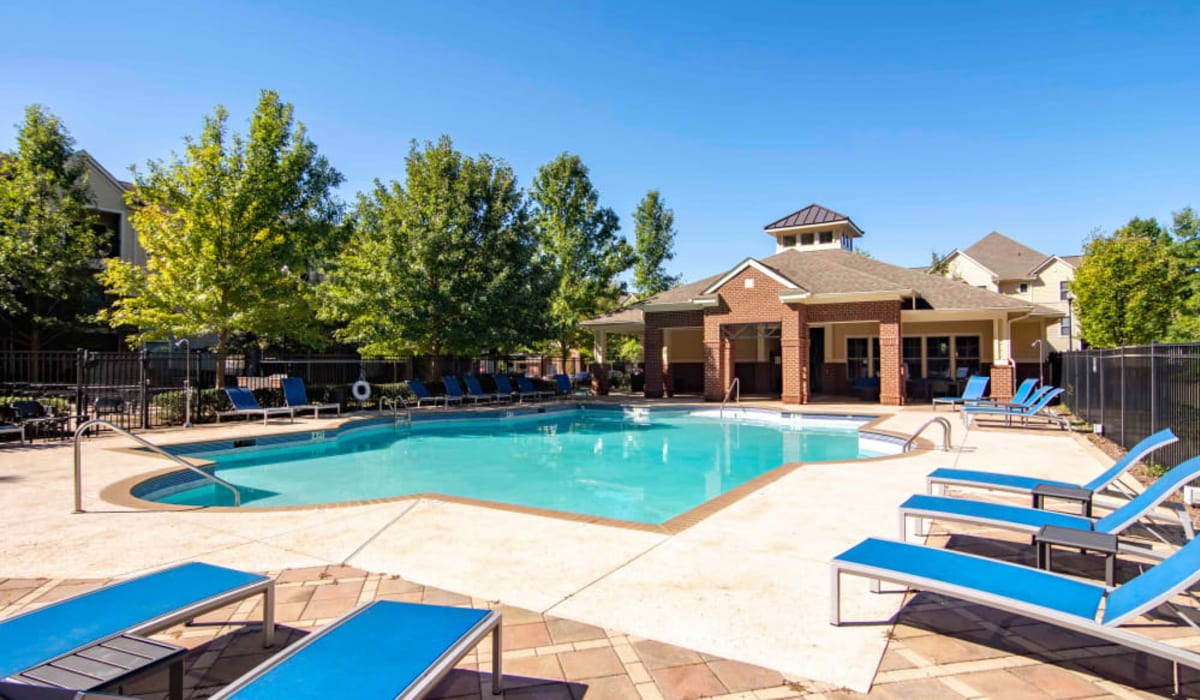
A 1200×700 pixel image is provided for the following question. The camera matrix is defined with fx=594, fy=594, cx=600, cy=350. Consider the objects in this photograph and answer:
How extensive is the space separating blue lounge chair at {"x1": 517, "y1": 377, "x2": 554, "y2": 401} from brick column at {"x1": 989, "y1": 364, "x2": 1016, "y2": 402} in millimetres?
14973

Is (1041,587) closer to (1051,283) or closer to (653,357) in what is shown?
(653,357)

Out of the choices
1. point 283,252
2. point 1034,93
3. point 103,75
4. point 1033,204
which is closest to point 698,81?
point 1034,93

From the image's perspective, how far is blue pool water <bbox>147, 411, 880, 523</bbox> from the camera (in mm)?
8945

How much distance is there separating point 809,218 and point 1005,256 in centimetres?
1959

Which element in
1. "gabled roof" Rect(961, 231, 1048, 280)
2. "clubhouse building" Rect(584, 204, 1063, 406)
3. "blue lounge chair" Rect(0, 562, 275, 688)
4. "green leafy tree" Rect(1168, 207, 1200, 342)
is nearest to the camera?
"blue lounge chair" Rect(0, 562, 275, 688)

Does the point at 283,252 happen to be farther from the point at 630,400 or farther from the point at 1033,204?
the point at 1033,204

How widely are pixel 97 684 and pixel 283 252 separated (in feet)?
50.4

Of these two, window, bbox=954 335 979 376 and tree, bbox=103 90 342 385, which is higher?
tree, bbox=103 90 342 385

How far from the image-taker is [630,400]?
71.2ft

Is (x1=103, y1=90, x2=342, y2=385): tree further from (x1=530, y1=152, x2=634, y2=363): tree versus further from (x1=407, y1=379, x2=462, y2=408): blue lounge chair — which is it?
(x1=530, y1=152, x2=634, y2=363): tree

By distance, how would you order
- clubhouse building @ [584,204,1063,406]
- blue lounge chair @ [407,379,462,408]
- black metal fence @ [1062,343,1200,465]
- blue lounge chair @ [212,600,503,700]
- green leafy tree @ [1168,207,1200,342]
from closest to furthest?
blue lounge chair @ [212,600,503,700] → black metal fence @ [1062,343,1200,465] → blue lounge chair @ [407,379,462,408] → clubhouse building @ [584,204,1063,406] → green leafy tree @ [1168,207,1200,342]

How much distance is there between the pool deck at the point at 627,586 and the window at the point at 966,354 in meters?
16.2

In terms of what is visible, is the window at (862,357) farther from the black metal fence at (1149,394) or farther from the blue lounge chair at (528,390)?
the blue lounge chair at (528,390)

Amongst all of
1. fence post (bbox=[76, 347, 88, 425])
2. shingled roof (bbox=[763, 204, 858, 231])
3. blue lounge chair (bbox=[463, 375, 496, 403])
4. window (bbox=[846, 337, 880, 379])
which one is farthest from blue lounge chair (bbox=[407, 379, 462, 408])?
shingled roof (bbox=[763, 204, 858, 231])
